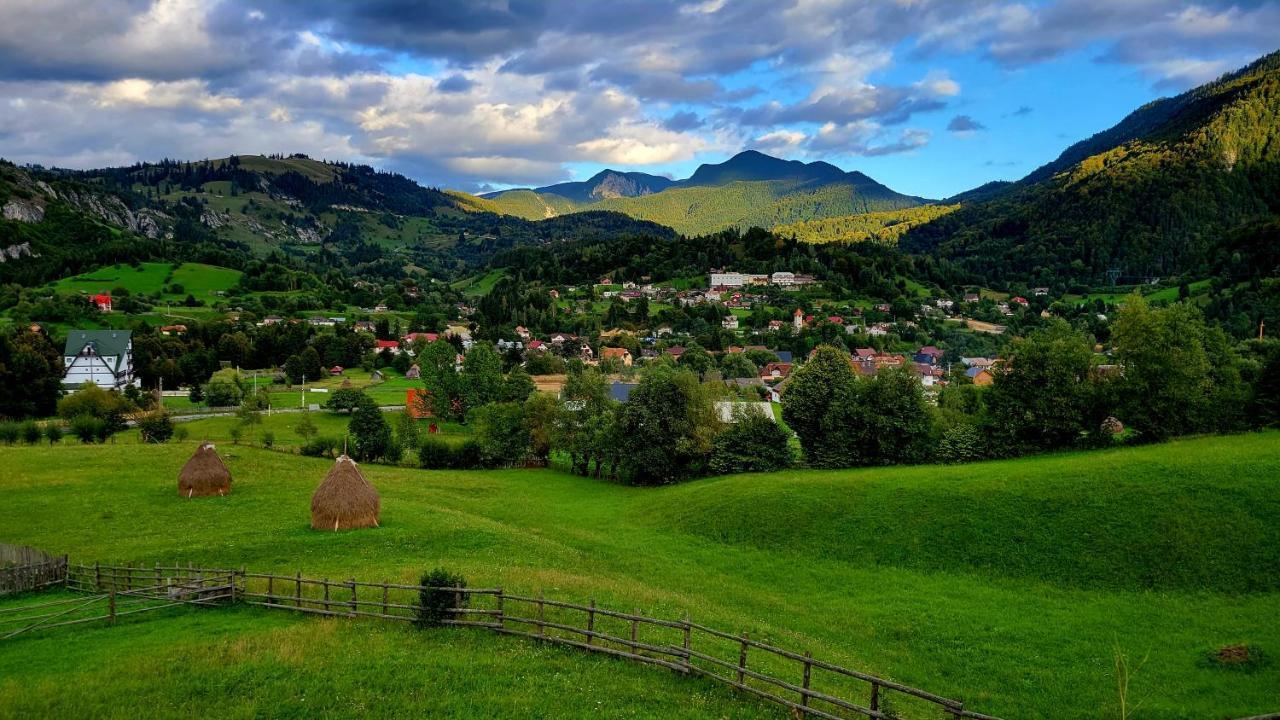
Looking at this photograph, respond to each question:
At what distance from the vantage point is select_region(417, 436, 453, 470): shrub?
66750 millimetres

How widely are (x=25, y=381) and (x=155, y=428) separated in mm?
30655

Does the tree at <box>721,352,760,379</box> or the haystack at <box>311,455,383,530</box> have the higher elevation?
the tree at <box>721,352,760,379</box>

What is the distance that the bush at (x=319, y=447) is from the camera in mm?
65750

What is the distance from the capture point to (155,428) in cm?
6538

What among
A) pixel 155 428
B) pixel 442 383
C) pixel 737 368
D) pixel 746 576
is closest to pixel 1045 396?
pixel 746 576

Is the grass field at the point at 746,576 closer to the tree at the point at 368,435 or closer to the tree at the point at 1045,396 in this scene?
the tree at the point at 1045,396

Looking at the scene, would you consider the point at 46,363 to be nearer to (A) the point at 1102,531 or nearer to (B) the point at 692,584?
(B) the point at 692,584

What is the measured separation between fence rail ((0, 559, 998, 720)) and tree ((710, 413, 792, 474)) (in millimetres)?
33169

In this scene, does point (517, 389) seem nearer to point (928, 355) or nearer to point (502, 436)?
point (502, 436)

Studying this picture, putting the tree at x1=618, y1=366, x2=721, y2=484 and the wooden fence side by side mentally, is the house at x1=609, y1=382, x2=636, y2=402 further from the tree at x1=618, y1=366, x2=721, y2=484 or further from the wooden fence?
the wooden fence

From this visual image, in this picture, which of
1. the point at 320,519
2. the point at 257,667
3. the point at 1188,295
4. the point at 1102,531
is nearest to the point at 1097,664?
the point at 1102,531

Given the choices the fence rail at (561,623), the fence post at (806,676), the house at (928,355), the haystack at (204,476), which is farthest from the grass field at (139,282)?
the fence post at (806,676)

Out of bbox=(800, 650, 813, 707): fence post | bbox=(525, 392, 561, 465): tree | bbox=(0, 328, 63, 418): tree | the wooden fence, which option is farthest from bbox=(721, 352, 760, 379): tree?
bbox=(800, 650, 813, 707): fence post

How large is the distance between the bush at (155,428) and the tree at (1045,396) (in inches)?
2915
